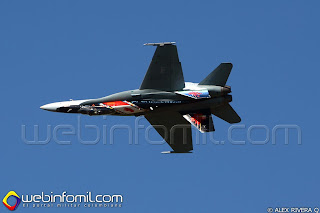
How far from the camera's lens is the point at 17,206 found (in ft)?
229

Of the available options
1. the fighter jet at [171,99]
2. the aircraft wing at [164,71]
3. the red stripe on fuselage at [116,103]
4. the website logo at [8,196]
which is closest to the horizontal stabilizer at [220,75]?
the fighter jet at [171,99]

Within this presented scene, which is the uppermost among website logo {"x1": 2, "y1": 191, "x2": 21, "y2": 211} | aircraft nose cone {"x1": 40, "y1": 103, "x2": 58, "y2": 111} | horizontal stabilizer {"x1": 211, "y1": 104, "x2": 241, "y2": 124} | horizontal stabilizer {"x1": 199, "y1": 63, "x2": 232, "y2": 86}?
horizontal stabilizer {"x1": 199, "y1": 63, "x2": 232, "y2": 86}

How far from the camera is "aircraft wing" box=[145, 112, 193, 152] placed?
72188 millimetres

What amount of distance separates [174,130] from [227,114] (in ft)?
10.6

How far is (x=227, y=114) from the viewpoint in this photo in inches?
2835

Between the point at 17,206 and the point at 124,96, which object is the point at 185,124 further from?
the point at 17,206

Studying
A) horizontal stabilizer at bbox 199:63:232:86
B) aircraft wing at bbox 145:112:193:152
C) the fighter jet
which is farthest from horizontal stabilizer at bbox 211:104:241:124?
aircraft wing at bbox 145:112:193:152

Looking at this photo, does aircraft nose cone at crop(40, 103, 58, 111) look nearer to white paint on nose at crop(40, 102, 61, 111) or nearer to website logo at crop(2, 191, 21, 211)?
white paint on nose at crop(40, 102, 61, 111)

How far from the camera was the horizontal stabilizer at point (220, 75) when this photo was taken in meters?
71.0

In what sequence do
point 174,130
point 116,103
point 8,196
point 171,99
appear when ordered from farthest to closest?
point 174,130 < point 116,103 < point 171,99 < point 8,196

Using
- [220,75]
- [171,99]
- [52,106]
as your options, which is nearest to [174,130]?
[171,99]

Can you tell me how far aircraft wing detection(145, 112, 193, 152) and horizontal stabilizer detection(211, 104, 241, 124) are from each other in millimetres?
1783

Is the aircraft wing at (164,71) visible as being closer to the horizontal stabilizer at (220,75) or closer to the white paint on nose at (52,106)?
the horizontal stabilizer at (220,75)

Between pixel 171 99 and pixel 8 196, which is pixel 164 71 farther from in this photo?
pixel 8 196
